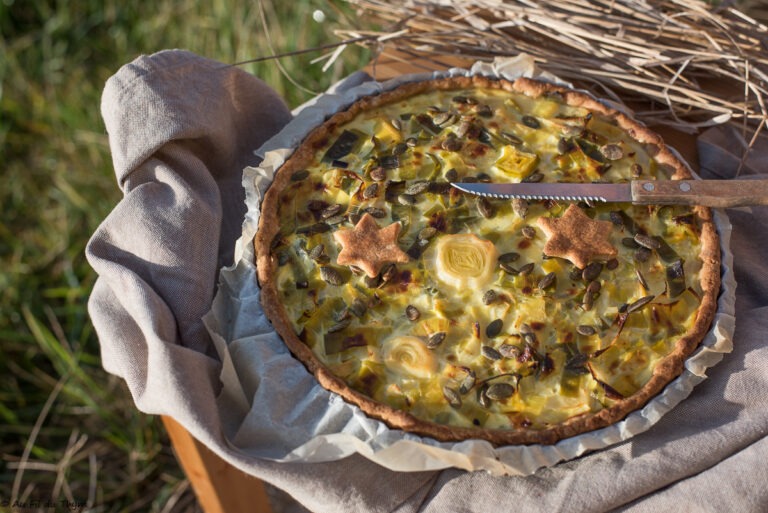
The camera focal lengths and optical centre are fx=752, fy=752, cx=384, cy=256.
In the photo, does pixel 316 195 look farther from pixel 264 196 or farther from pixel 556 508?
pixel 556 508

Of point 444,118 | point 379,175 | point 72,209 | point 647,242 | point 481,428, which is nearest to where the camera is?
point 481,428

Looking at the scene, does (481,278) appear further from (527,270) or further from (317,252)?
(317,252)

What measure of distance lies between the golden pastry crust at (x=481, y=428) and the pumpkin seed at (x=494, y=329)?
0.25 metres

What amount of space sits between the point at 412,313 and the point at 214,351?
21.7 inches

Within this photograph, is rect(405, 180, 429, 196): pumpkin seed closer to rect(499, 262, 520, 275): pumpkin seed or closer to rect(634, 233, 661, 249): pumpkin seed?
rect(499, 262, 520, 275): pumpkin seed

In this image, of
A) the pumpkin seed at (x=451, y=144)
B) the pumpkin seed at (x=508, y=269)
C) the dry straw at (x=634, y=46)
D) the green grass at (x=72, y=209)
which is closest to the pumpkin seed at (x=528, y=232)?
the pumpkin seed at (x=508, y=269)

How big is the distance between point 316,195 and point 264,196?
0.15 metres

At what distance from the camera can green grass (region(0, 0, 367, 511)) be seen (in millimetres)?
3113

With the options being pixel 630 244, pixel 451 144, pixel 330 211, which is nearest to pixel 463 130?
pixel 451 144

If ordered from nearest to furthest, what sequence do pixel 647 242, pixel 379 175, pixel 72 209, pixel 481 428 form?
1. pixel 481 428
2. pixel 647 242
3. pixel 379 175
4. pixel 72 209

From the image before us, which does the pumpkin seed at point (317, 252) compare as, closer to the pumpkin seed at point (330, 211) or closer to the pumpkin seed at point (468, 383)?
the pumpkin seed at point (330, 211)

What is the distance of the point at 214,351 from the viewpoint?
6.66ft

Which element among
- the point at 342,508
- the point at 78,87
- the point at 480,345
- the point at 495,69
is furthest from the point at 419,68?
the point at 78,87

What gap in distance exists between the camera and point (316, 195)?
215 centimetres
